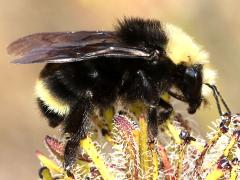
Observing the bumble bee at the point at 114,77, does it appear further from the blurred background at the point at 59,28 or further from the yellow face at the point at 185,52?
the blurred background at the point at 59,28

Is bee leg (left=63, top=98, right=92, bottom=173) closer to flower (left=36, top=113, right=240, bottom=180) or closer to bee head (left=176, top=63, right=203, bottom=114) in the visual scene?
flower (left=36, top=113, right=240, bottom=180)

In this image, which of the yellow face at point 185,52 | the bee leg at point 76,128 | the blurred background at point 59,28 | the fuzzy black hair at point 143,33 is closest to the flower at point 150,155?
the bee leg at point 76,128

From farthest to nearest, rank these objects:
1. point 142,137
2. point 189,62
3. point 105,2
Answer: point 105,2, point 189,62, point 142,137

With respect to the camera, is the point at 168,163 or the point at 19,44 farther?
the point at 19,44

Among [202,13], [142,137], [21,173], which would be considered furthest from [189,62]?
[21,173]

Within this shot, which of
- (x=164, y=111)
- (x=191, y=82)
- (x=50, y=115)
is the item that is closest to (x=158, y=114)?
(x=164, y=111)

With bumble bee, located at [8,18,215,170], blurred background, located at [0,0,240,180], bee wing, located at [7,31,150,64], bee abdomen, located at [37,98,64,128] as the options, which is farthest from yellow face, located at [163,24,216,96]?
blurred background, located at [0,0,240,180]

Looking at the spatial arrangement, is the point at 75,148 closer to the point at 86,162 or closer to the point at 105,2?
the point at 86,162

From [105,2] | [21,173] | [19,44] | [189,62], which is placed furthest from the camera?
[105,2]
